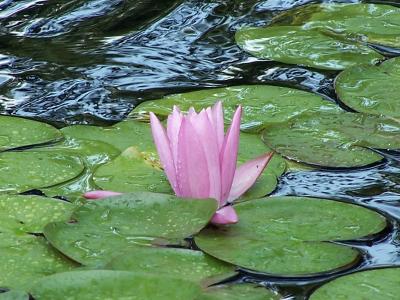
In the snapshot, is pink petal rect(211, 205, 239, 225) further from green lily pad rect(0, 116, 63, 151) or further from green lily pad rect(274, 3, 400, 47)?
green lily pad rect(274, 3, 400, 47)

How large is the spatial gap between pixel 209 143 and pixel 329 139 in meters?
0.47

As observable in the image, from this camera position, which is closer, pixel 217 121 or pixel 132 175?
pixel 217 121

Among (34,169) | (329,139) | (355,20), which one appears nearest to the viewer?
(34,169)

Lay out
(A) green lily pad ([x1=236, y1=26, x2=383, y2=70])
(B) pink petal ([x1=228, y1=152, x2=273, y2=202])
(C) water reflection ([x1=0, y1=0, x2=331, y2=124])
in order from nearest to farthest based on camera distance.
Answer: (B) pink petal ([x1=228, y1=152, x2=273, y2=202]) → (C) water reflection ([x1=0, y1=0, x2=331, y2=124]) → (A) green lily pad ([x1=236, y1=26, x2=383, y2=70])

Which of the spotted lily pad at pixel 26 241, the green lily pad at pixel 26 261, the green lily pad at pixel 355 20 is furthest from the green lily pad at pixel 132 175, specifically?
the green lily pad at pixel 355 20

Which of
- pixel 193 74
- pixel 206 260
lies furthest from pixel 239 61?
pixel 206 260

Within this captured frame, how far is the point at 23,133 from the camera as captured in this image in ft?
6.98

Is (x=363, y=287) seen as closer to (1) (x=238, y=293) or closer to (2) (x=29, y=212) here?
(1) (x=238, y=293)

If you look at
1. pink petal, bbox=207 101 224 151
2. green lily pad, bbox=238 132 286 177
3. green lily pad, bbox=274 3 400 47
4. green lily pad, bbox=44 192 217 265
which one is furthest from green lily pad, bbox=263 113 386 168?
green lily pad, bbox=274 3 400 47

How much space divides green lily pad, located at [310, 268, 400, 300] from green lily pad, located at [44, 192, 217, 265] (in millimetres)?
273

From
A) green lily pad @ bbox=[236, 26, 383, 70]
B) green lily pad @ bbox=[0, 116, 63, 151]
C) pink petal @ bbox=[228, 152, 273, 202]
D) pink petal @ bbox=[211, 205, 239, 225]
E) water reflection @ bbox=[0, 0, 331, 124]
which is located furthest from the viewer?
green lily pad @ bbox=[236, 26, 383, 70]

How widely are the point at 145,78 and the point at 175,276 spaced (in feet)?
3.74

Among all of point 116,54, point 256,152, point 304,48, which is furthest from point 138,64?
point 256,152

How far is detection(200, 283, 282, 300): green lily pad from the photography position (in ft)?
4.81
